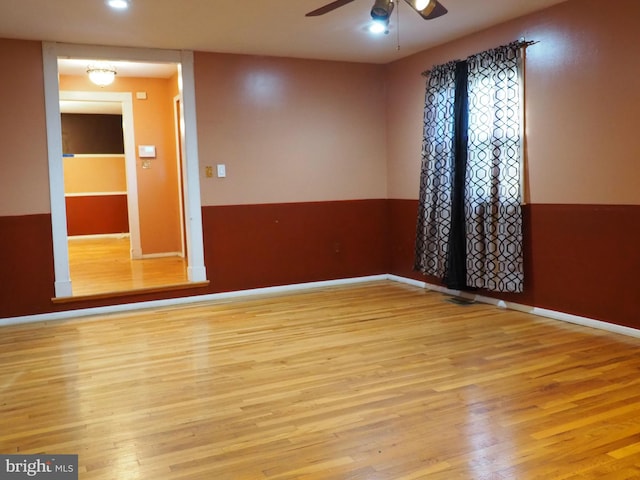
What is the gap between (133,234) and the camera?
26.0 ft

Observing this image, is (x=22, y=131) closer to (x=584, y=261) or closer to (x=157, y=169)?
(x=157, y=169)

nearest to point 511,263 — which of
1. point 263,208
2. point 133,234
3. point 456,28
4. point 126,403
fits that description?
point 456,28

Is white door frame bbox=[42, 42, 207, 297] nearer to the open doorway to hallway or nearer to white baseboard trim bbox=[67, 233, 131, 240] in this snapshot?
the open doorway to hallway

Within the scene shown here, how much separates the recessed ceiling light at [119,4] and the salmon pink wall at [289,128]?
142 centimetres

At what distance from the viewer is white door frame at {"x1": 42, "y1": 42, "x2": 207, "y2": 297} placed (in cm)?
501

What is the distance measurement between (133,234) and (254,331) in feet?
13.3

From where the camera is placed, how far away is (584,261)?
14.3 feet

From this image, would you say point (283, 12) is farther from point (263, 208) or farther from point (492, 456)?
point (492, 456)

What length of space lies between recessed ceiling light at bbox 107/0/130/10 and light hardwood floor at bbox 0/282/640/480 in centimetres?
235

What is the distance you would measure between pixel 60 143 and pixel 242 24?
1.88 metres

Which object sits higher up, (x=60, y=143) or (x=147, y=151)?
(x=147, y=151)

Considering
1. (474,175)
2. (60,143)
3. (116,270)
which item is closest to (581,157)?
(474,175)

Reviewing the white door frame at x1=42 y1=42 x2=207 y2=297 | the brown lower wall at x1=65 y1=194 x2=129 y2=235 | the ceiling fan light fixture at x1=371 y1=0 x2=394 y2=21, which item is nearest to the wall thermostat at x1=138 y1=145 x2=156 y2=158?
the white door frame at x1=42 y1=42 x2=207 y2=297

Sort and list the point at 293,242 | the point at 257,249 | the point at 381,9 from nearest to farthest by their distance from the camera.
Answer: the point at 381,9
the point at 257,249
the point at 293,242
